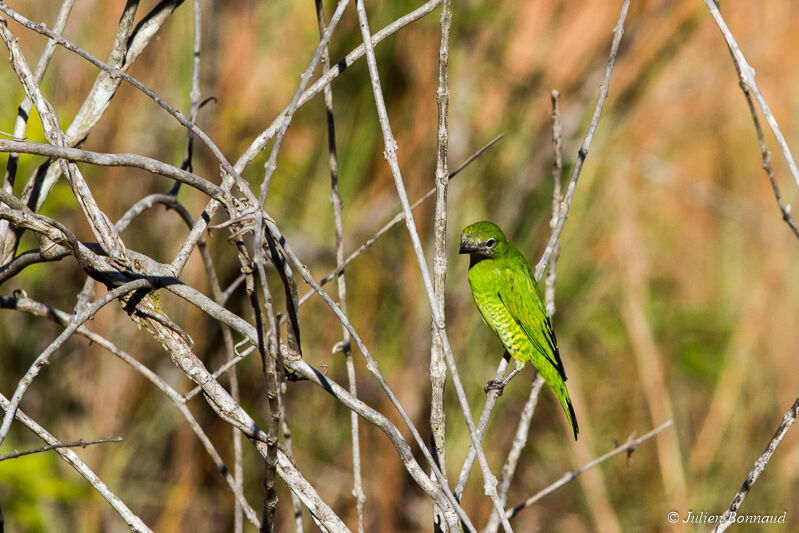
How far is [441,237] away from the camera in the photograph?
1679 mm

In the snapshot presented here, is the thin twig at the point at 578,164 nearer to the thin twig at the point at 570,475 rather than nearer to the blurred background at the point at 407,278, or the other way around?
the thin twig at the point at 570,475

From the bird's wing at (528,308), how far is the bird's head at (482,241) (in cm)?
10

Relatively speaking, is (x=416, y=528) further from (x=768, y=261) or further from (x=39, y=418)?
(x=768, y=261)

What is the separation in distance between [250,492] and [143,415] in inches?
28.6

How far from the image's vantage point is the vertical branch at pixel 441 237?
162 cm

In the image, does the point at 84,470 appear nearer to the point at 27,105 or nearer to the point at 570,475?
the point at 27,105

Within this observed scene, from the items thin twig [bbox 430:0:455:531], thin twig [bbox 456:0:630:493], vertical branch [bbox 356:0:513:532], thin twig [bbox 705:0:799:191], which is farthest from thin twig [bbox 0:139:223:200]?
thin twig [bbox 705:0:799:191]

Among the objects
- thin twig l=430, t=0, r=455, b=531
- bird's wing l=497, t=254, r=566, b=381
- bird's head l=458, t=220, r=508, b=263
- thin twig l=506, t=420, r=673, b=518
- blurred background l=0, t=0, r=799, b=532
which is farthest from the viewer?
blurred background l=0, t=0, r=799, b=532

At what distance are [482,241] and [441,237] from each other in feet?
4.91

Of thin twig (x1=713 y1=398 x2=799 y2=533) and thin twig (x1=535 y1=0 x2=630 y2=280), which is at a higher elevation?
thin twig (x1=535 y1=0 x2=630 y2=280)

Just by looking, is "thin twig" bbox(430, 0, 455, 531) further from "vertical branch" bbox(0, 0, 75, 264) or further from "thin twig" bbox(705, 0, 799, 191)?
"vertical branch" bbox(0, 0, 75, 264)

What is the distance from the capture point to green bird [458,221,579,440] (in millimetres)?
2938

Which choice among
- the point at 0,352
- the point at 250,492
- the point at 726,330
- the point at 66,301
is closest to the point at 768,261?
the point at 726,330

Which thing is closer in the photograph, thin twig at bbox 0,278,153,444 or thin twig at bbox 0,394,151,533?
thin twig at bbox 0,278,153,444
